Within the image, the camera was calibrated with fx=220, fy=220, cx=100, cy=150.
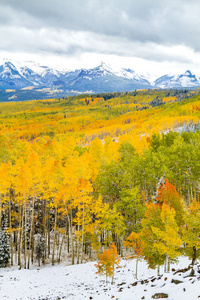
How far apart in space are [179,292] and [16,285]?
1881cm

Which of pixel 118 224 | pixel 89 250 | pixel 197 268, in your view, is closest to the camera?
pixel 197 268

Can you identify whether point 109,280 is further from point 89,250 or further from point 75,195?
point 89,250

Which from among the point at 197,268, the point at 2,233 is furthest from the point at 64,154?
the point at 197,268

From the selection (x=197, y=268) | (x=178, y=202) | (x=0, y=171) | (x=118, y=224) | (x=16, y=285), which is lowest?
(x=16, y=285)

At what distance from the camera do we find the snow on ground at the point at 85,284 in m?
14.4

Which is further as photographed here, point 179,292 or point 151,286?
point 151,286

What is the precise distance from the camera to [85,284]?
24.0 metres

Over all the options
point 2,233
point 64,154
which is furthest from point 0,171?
point 64,154

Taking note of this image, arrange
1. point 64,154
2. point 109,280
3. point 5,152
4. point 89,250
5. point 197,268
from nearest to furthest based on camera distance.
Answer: point 197,268 < point 109,280 < point 89,250 < point 5,152 < point 64,154

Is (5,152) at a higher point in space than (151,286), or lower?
higher

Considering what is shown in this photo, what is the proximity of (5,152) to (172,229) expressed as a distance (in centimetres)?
4218

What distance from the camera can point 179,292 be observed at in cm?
1212

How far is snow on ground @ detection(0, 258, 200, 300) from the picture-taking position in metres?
14.4

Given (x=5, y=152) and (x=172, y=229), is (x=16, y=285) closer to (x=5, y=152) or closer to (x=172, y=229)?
(x=172, y=229)
